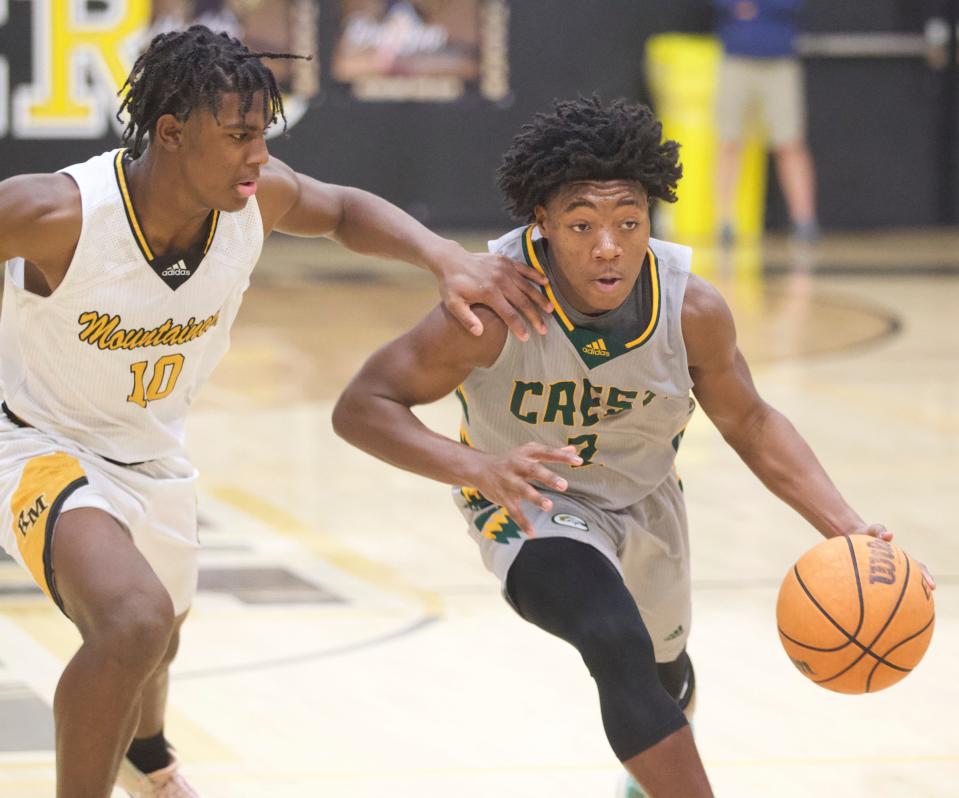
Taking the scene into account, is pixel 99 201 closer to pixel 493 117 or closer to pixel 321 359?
pixel 321 359

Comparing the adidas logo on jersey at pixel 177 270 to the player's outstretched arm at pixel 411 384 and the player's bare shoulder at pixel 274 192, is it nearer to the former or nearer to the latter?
the player's bare shoulder at pixel 274 192

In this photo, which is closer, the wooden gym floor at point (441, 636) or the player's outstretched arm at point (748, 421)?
the player's outstretched arm at point (748, 421)

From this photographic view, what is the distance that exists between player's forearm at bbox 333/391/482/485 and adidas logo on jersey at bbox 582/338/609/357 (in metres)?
0.33

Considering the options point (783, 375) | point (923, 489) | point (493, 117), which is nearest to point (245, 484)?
point (923, 489)

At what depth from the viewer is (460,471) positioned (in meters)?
3.35

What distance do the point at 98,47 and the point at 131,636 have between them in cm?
1226

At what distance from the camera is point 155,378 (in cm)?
370

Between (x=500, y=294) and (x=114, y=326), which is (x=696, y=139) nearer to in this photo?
(x=500, y=294)

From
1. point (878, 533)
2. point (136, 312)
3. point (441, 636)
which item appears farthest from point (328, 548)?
point (878, 533)

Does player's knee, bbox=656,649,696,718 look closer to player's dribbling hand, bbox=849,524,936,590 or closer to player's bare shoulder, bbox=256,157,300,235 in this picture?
player's dribbling hand, bbox=849,524,936,590

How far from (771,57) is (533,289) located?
12.0 meters

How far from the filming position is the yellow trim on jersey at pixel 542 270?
3607mm

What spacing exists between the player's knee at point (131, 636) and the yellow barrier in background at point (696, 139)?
12.3m

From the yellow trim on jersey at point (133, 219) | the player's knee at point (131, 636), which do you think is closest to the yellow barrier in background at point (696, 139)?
the yellow trim on jersey at point (133, 219)
